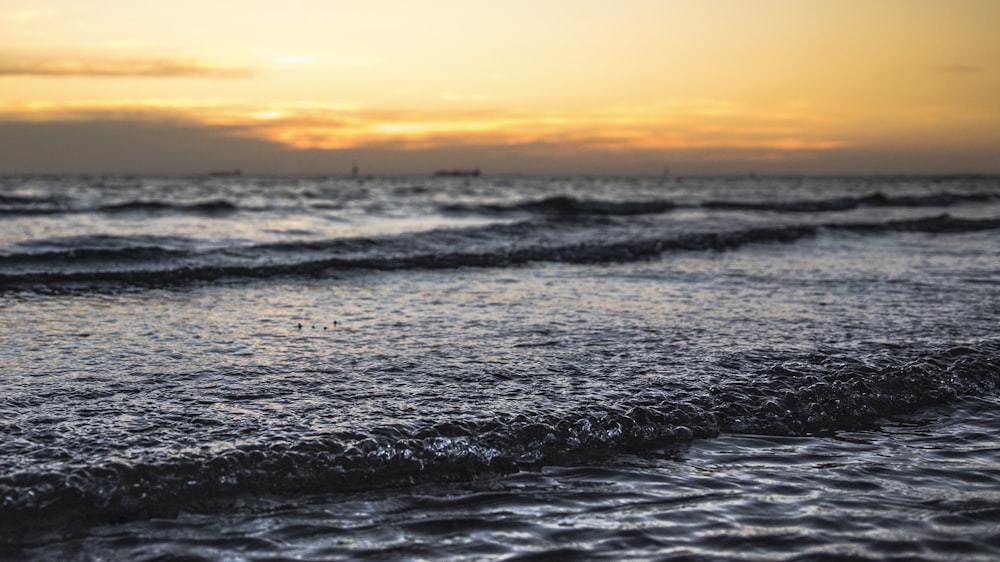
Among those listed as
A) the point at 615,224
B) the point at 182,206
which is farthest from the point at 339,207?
the point at 615,224

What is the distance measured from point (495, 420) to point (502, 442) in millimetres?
233

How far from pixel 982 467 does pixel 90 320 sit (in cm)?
747

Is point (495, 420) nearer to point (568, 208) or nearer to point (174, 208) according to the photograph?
point (174, 208)

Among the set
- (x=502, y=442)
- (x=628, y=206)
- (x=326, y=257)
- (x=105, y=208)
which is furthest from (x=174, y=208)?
(x=502, y=442)

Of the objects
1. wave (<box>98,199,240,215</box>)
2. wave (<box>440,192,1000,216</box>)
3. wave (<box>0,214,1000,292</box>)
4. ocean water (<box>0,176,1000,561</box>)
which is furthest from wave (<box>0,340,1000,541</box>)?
wave (<box>440,192,1000,216</box>)

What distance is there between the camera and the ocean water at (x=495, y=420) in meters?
3.39

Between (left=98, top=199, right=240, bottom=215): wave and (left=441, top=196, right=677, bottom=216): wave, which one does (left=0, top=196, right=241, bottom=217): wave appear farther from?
(left=441, top=196, right=677, bottom=216): wave

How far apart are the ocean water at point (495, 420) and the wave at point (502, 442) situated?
0.6 inches

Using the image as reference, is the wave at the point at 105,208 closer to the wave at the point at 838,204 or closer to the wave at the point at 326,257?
the wave at the point at 326,257

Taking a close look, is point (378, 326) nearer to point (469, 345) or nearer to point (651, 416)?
point (469, 345)

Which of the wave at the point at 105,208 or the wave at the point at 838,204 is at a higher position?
the wave at the point at 838,204

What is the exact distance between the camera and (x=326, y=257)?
553 inches

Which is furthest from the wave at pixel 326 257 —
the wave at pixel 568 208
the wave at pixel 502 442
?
the wave at pixel 568 208

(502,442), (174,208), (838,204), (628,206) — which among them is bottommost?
(502,442)
